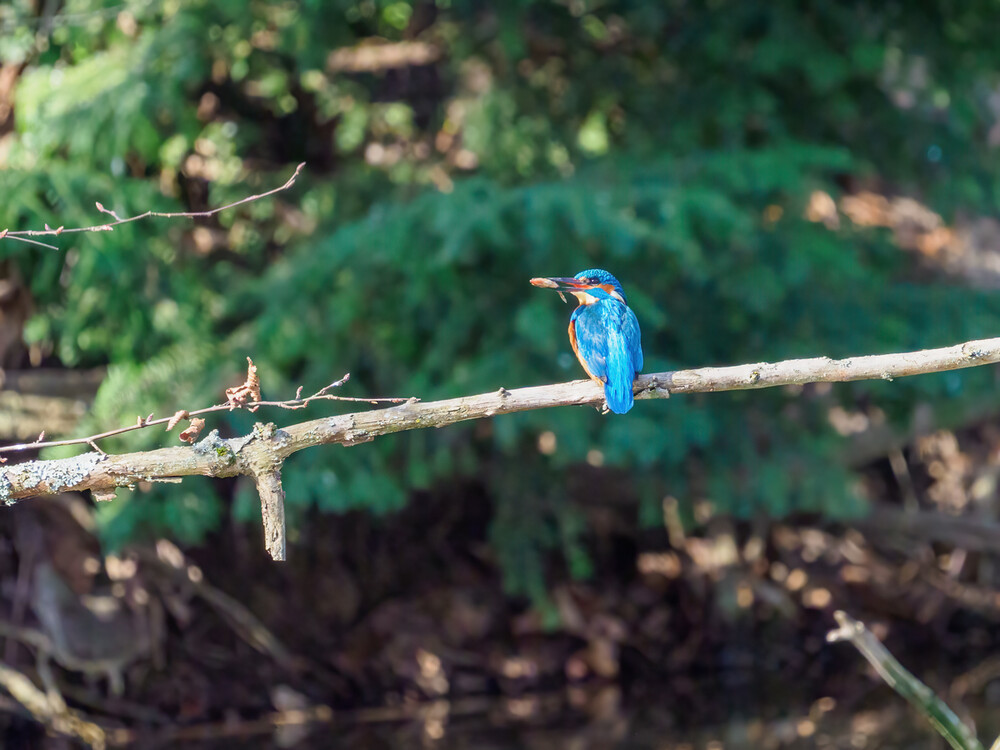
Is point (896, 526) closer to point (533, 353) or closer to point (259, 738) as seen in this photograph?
point (533, 353)

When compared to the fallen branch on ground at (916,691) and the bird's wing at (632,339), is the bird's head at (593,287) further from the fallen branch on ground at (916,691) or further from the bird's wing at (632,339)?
the fallen branch on ground at (916,691)

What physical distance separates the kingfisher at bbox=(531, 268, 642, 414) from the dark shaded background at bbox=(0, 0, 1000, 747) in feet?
1.75

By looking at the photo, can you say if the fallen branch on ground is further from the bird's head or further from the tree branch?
the bird's head

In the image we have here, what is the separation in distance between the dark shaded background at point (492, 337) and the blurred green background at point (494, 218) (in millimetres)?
20

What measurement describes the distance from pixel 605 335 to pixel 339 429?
1261 mm

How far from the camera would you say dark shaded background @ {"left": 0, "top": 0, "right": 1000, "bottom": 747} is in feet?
15.6

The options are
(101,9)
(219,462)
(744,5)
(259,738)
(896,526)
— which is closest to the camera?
(219,462)

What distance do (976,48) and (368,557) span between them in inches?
167

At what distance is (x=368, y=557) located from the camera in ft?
22.6

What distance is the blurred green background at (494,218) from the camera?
468cm

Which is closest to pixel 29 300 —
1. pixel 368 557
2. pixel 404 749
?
pixel 368 557

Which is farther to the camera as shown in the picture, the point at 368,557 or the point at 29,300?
the point at 368,557

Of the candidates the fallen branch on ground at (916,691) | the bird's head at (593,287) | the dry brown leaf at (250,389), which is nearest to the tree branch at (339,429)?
the dry brown leaf at (250,389)

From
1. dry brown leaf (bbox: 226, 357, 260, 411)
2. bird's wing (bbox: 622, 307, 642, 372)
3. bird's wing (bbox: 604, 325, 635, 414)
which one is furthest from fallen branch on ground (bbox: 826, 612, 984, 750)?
dry brown leaf (bbox: 226, 357, 260, 411)
